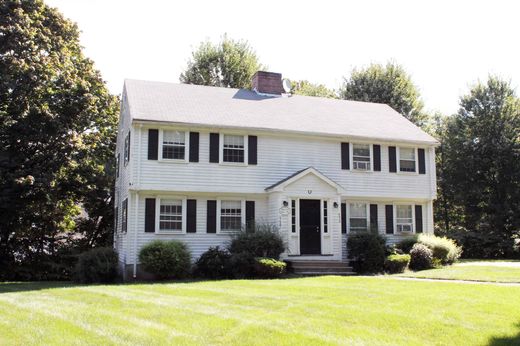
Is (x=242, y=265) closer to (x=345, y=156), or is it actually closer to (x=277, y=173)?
(x=277, y=173)

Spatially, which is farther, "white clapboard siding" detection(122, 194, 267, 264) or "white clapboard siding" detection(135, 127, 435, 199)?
"white clapboard siding" detection(135, 127, 435, 199)

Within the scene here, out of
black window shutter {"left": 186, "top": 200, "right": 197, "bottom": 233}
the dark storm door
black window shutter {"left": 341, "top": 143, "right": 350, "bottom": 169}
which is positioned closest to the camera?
black window shutter {"left": 186, "top": 200, "right": 197, "bottom": 233}

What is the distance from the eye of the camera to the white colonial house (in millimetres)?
19500

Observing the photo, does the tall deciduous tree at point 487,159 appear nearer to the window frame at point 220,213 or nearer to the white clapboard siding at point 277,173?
the white clapboard siding at point 277,173

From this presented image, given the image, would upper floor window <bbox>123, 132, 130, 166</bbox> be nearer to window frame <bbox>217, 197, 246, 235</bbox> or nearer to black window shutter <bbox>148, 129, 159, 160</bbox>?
black window shutter <bbox>148, 129, 159, 160</bbox>

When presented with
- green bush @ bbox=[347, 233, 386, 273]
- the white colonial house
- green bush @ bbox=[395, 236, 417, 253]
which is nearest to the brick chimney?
the white colonial house

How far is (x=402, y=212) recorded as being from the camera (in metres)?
23.2

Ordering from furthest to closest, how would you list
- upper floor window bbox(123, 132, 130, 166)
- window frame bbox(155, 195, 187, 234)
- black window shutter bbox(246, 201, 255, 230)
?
upper floor window bbox(123, 132, 130, 166)
black window shutter bbox(246, 201, 255, 230)
window frame bbox(155, 195, 187, 234)

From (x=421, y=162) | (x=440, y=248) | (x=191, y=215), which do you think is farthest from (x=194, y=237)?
(x=421, y=162)

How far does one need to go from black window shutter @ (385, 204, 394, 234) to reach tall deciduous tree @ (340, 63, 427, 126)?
17.6 metres

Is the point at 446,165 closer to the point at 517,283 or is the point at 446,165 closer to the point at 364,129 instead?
the point at 364,129

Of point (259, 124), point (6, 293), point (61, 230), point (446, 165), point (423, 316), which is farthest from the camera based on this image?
point (446, 165)

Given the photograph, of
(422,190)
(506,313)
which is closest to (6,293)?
(506,313)

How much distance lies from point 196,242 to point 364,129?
28.9 feet
